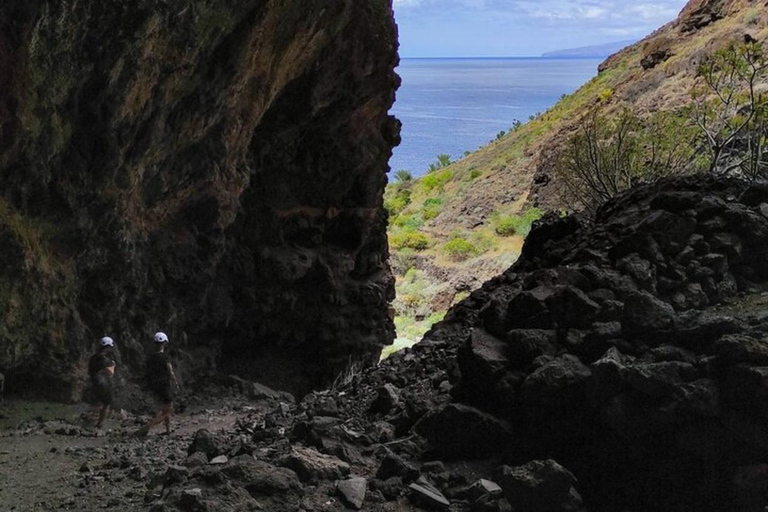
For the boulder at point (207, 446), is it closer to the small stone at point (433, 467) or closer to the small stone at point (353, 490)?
the small stone at point (353, 490)

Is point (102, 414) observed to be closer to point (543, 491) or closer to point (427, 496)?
point (427, 496)

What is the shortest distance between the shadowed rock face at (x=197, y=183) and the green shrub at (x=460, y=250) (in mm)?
22671

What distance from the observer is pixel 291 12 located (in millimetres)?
12258

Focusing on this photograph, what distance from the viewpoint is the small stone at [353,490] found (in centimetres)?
490

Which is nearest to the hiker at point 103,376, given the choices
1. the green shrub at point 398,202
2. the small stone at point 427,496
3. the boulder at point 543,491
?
the small stone at point 427,496

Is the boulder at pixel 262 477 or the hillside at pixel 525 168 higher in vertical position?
the hillside at pixel 525 168

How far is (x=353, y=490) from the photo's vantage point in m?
5.00

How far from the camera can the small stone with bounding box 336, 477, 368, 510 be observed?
4898mm

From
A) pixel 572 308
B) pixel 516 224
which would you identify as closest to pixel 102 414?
pixel 572 308

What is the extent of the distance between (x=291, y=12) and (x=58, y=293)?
570 cm

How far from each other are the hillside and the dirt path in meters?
24.5

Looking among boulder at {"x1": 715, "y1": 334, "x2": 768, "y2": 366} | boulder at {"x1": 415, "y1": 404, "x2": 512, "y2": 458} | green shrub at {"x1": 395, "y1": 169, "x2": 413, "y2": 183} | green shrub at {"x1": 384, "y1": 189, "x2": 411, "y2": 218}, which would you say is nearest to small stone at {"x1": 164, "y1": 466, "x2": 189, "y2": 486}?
boulder at {"x1": 415, "y1": 404, "x2": 512, "y2": 458}

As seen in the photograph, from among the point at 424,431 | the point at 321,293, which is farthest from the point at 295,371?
the point at 424,431

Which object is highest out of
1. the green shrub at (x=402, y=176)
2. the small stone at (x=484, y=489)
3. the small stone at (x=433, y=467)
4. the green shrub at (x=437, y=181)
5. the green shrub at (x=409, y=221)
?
the green shrub at (x=402, y=176)
